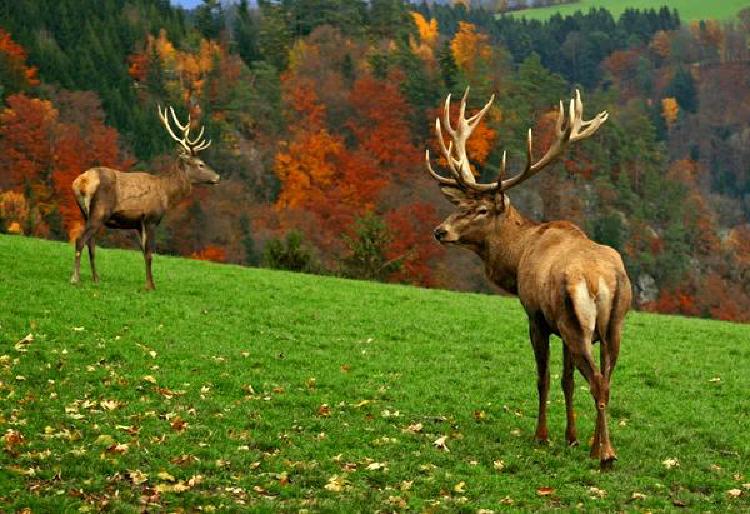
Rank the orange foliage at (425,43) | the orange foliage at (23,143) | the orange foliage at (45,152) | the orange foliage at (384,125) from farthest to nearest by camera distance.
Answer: the orange foliage at (425,43), the orange foliage at (384,125), the orange foliage at (23,143), the orange foliage at (45,152)

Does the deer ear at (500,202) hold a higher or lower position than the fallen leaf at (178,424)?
higher

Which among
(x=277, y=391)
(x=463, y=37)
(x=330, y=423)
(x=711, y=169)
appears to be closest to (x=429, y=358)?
(x=277, y=391)

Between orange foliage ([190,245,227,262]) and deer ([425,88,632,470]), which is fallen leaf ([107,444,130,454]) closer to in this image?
deer ([425,88,632,470])

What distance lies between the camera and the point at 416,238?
7138 centimetres

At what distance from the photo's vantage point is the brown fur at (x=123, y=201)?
20609 millimetres

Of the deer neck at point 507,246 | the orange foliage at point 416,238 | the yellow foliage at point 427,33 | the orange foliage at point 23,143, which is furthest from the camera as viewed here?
the yellow foliage at point 427,33

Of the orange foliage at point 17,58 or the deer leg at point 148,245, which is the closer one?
the deer leg at point 148,245

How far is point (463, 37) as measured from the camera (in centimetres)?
12281

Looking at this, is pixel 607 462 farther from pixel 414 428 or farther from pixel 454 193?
pixel 454 193

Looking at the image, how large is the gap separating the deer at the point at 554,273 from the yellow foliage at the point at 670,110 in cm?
17078

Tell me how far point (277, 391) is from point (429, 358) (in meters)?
4.43

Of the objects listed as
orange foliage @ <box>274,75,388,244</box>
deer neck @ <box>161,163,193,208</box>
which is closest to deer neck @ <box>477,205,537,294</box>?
deer neck @ <box>161,163,193,208</box>

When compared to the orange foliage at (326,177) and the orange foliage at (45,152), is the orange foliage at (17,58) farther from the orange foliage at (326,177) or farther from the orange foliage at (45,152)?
the orange foliage at (326,177)

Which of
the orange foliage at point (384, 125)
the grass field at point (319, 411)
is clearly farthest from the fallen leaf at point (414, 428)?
the orange foliage at point (384, 125)
